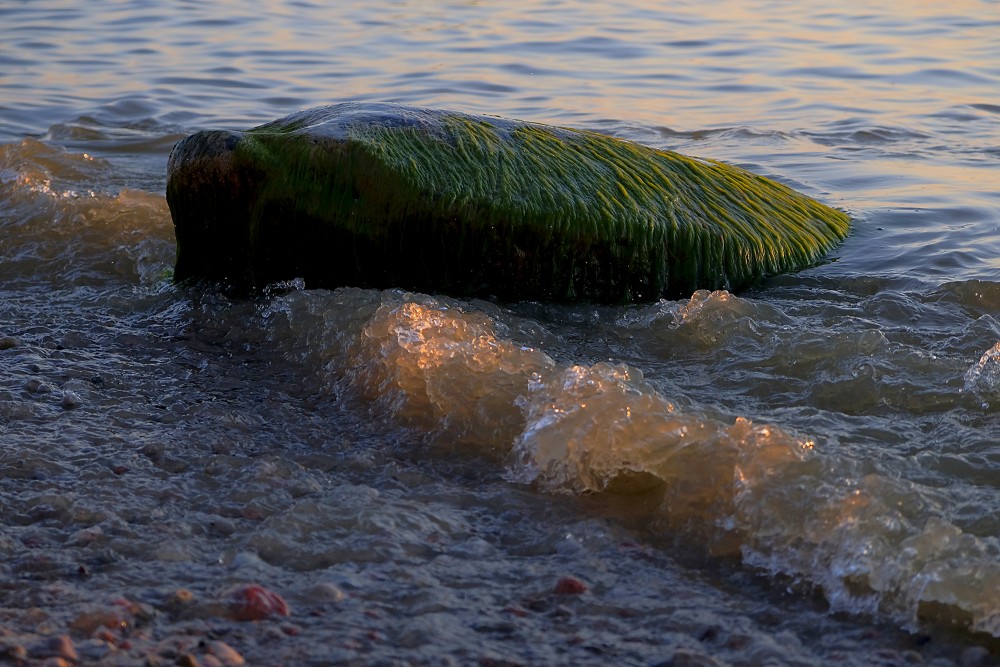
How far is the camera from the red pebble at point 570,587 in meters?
2.87

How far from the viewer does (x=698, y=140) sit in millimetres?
8969

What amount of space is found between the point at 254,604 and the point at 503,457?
3.68 feet

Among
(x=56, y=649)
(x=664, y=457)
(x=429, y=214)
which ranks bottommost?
(x=56, y=649)

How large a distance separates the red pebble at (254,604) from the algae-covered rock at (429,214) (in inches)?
93.3

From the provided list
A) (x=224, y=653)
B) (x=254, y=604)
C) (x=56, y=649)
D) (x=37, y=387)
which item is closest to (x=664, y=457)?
(x=254, y=604)

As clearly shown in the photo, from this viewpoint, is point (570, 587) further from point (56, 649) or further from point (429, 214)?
point (429, 214)

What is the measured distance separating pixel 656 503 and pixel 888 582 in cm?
74

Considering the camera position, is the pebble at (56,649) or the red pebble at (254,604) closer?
the pebble at (56,649)

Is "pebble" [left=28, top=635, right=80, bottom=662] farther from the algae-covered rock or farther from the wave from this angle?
the algae-covered rock

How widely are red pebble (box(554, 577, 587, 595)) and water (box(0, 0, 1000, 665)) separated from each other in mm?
41

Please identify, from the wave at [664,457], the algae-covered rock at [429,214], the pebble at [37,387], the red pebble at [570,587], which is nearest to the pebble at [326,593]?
the red pebble at [570,587]

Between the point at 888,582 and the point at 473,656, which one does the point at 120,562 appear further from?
the point at 888,582

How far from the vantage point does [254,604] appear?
2762mm

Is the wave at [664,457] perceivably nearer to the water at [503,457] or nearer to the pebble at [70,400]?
the water at [503,457]
